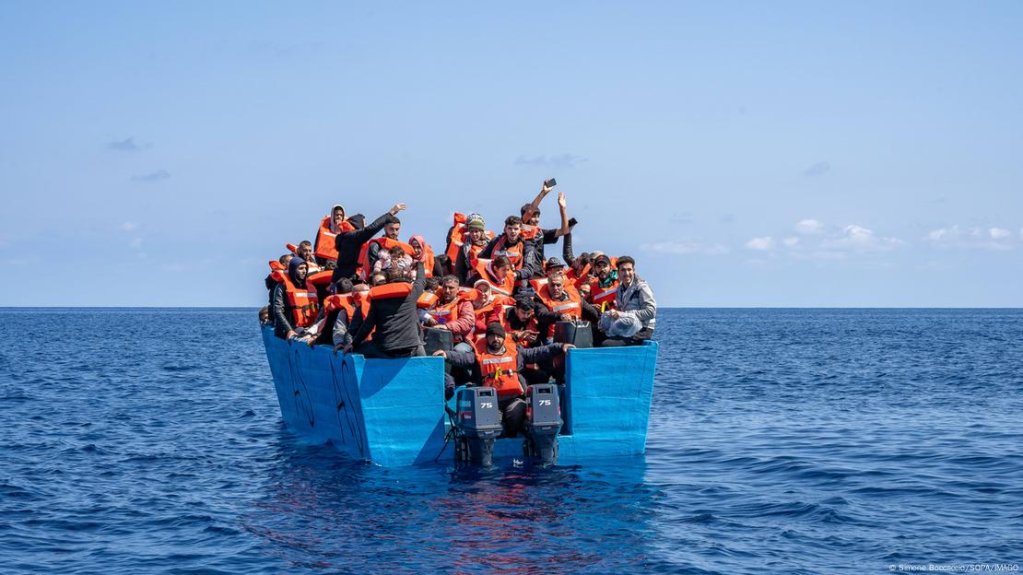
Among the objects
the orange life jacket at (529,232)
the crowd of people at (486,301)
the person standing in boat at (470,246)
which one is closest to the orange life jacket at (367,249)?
the crowd of people at (486,301)

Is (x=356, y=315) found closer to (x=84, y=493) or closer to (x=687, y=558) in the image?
(x=84, y=493)

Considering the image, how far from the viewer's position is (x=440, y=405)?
1495 cm

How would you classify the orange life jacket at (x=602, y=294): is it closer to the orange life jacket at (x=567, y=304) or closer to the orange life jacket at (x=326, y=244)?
the orange life jacket at (x=567, y=304)

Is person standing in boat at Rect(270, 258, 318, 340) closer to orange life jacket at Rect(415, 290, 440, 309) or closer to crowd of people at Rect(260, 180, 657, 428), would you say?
crowd of people at Rect(260, 180, 657, 428)

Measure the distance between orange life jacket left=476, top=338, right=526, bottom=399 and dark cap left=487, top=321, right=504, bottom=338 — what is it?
23 centimetres

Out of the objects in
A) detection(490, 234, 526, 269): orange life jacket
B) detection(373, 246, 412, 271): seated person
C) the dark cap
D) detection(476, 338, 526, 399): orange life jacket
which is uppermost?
detection(490, 234, 526, 269): orange life jacket

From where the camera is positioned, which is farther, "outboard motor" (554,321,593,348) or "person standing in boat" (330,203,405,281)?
"person standing in boat" (330,203,405,281)

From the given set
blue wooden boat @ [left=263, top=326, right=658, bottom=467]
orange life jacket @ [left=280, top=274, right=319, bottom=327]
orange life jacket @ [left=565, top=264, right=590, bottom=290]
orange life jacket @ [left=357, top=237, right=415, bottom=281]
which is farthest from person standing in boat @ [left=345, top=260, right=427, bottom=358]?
orange life jacket @ [left=280, top=274, right=319, bottom=327]

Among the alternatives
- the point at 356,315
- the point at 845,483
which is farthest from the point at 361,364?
the point at 845,483

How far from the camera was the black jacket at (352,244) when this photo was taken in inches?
661

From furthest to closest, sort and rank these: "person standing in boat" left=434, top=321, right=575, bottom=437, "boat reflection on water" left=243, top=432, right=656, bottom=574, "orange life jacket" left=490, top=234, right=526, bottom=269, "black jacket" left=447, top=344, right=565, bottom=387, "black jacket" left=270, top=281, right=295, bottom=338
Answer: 1. "black jacket" left=270, top=281, right=295, bottom=338
2. "orange life jacket" left=490, top=234, right=526, bottom=269
3. "black jacket" left=447, top=344, right=565, bottom=387
4. "person standing in boat" left=434, top=321, right=575, bottom=437
5. "boat reflection on water" left=243, top=432, right=656, bottom=574

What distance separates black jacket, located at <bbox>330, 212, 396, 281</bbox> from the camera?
1678 centimetres

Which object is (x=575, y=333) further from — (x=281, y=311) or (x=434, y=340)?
(x=281, y=311)

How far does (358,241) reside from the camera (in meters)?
17.3
